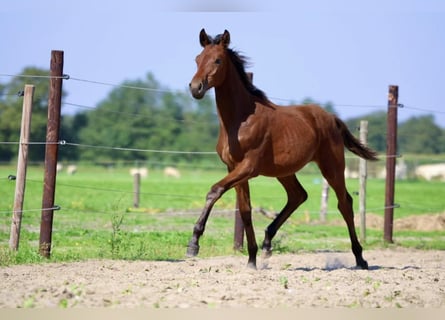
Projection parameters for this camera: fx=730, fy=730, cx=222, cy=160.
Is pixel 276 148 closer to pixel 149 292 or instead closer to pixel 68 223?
pixel 149 292

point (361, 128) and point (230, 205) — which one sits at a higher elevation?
point (361, 128)

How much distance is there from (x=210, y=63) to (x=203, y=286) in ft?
8.84

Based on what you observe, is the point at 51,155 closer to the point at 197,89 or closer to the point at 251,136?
the point at 197,89

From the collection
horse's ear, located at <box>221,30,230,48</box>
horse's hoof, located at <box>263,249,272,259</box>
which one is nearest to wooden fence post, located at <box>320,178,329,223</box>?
horse's hoof, located at <box>263,249,272,259</box>

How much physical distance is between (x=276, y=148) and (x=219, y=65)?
1.25 meters

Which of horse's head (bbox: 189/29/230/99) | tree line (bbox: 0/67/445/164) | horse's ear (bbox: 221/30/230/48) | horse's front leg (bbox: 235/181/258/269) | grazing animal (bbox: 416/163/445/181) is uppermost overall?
tree line (bbox: 0/67/445/164)

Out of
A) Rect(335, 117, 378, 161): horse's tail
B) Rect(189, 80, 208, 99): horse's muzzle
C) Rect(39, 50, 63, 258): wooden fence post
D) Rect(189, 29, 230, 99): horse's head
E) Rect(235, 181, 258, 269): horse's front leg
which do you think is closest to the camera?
Rect(189, 80, 208, 99): horse's muzzle

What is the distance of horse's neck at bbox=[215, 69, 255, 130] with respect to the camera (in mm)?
8492

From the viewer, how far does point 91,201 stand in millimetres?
22719

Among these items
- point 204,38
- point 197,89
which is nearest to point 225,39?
point 204,38

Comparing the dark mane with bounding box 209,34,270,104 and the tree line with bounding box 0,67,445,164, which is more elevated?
the tree line with bounding box 0,67,445,164

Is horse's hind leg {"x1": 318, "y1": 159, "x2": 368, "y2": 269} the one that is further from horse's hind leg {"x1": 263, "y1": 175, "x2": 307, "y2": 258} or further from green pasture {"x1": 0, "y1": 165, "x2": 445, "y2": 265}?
green pasture {"x1": 0, "y1": 165, "x2": 445, "y2": 265}

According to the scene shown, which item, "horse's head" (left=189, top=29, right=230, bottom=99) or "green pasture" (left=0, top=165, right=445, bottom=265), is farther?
"green pasture" (left=0, top=165, right=445, bottom=265)

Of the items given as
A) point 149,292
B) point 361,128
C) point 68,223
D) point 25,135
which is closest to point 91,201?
point 68,223
